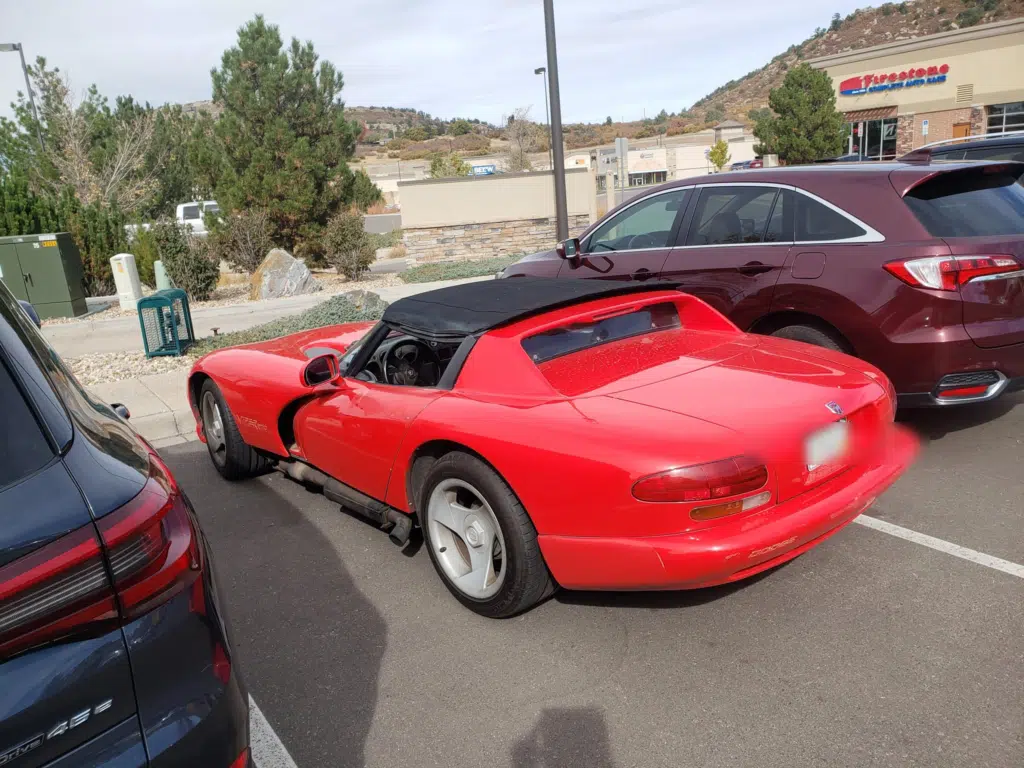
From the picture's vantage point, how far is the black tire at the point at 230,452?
4.98 meters

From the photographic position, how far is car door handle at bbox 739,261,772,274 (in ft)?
17.2

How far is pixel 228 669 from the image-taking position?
185cm

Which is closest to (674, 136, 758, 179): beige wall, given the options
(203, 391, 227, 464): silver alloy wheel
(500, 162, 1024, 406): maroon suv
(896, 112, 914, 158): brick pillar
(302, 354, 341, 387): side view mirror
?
(896, 112, 914, 158): brick pillar

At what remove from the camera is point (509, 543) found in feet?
10.1

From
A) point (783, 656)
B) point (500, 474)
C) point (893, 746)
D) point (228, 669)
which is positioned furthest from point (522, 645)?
point (228, 669)

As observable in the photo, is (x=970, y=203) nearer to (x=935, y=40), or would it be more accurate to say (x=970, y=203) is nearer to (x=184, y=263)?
(x=184, y=263)

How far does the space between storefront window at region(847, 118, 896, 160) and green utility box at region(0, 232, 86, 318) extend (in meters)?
33.1

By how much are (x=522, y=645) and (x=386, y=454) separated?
3.44 ft

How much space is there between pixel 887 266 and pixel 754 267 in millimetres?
889

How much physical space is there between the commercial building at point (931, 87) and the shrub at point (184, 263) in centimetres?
2911

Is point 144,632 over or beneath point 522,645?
over

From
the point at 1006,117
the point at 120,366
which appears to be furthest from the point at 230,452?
the point at 1006,117

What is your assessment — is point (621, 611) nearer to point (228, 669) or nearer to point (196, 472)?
point (228, 669)

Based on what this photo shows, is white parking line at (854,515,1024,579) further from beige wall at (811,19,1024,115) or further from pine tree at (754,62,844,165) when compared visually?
beige wall at (811,19,1024,115)
